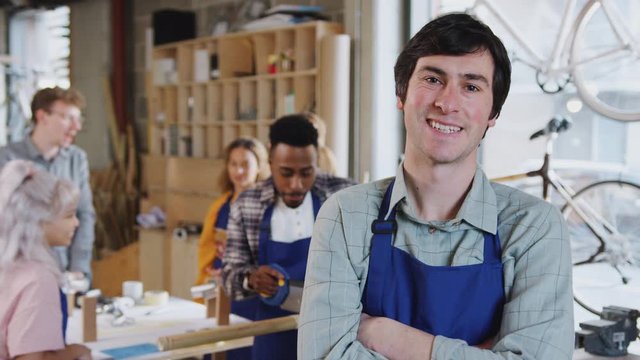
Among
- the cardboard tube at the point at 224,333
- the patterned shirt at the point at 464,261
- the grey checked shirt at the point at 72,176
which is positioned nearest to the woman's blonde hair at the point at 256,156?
the grey checked shirt at the point at 72,176

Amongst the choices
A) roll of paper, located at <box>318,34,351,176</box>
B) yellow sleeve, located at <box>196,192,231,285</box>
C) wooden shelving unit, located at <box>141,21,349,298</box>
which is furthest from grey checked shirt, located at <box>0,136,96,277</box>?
roll of paper, located at <box>318,34,351,176</box>

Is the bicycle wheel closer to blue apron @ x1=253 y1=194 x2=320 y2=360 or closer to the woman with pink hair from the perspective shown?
blue apron @ x1=253 y1=194 x2=320 y2=360

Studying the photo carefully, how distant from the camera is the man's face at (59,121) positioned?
4.70 meters

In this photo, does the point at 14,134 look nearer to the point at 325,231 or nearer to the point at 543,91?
the point at 543,91

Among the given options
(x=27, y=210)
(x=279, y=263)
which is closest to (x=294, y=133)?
(x=279, y=263)

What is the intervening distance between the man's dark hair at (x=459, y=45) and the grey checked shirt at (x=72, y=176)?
357 centimetres

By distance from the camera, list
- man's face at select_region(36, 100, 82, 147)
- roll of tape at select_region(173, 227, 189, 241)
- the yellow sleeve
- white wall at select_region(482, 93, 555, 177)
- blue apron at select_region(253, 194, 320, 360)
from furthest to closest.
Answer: roll of tape at select_region(173, 227, 189, 241), man's face at select_region(36, 100, 82, 147), the yellow sleeve, white wall at select_region(482, 93, 555, 177), blue apron at select_region(253, 194, 320, 360)

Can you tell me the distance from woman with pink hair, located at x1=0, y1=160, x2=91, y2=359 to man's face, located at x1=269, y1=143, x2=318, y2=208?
0.82 metres

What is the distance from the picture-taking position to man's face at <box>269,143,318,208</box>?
10.4 ft

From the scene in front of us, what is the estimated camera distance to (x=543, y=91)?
4.34 m

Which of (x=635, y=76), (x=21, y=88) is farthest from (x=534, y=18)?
(x=21, y=88)

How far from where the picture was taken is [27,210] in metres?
2.71

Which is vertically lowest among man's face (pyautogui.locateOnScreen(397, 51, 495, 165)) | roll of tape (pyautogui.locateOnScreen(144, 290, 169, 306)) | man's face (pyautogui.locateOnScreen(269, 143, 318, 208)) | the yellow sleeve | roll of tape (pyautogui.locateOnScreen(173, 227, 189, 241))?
roll of tape (pyautogui.locateOnScreen(173, 227, 189, 241))

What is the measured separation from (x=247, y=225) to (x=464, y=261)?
1.79 m
